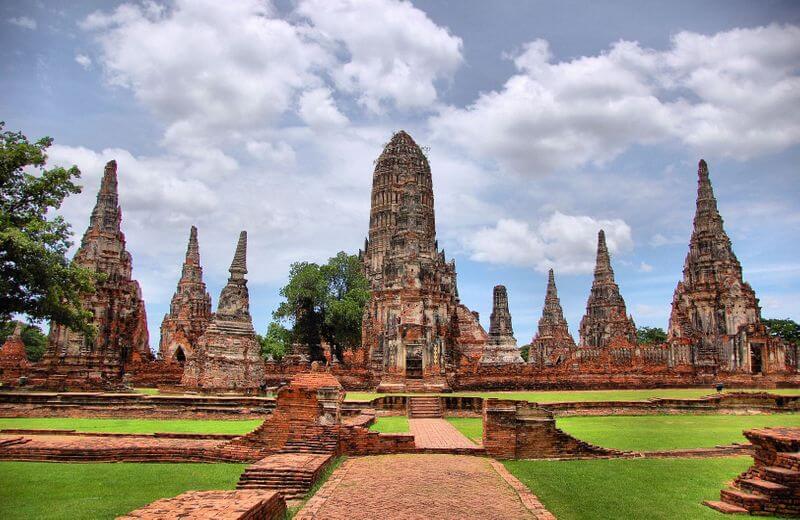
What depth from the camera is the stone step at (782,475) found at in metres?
6.83

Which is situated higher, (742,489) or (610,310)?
(610,310)

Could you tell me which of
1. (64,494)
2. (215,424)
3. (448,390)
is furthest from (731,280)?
(64,494)

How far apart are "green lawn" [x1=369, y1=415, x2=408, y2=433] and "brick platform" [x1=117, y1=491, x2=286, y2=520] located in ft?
25.4

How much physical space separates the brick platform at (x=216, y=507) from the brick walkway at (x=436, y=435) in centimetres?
561

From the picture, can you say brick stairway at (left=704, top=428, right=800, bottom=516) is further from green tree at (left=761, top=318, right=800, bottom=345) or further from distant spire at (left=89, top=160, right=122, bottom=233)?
green tree at (left=761, top=318, right=800, bottom=345)

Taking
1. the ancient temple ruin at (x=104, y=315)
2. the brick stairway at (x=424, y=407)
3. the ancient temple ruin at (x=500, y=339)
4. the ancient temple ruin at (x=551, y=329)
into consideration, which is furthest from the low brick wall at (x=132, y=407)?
the ancient temple ruin at (x=551, y=329)

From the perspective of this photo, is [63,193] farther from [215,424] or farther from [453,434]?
[453,434]

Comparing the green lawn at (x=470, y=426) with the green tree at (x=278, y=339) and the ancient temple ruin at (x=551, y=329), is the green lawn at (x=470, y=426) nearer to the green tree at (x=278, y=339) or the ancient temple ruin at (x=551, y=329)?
the green tree at (x=278, y=339)

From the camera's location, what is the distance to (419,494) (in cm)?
752

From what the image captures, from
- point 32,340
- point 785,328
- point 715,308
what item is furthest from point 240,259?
point 785,328

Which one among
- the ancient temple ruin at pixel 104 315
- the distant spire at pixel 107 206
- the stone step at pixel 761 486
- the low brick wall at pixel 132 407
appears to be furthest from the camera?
the distant spire at pixel 107 206

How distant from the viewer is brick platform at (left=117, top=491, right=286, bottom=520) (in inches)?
201

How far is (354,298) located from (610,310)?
981 inches

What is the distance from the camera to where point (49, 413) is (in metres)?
17.7
